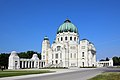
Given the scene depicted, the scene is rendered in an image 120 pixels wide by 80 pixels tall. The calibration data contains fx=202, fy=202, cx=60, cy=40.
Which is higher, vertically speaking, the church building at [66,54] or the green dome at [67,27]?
the green dome at [67,27]

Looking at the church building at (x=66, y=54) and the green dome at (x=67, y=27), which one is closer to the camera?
the church building at (x=66, y=54)

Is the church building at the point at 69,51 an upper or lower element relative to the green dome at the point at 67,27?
lower

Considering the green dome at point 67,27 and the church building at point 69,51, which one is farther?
the green dome at point 67,27

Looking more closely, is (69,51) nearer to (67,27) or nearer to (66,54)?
(66,54)

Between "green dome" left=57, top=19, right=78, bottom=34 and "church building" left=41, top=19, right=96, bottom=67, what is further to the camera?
"green dome" left=57, top=19, right=78, bottom=34

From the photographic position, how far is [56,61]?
105 meters

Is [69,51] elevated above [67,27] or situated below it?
below

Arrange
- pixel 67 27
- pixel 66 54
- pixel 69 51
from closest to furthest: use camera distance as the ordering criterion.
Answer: pixel 66 54 → pixel 69 51 → pixel 67 27

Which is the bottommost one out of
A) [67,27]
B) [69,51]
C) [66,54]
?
[66,54]

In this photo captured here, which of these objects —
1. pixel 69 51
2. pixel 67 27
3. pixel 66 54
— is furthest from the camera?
pixel 67 27

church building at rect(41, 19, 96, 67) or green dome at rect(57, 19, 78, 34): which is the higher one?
green dome at rect(57, 19, 78, 34)

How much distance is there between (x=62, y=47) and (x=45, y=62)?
15561mm

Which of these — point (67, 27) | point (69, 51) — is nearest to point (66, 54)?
point (69, 51)

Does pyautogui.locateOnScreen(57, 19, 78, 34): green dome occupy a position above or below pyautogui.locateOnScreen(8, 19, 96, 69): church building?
above
